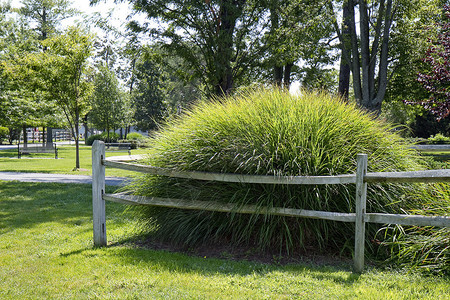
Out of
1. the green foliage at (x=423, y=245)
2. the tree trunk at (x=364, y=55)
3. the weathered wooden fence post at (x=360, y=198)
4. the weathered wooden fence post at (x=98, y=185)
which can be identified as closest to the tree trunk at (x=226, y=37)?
the tree trunk at (x=364, y=55)

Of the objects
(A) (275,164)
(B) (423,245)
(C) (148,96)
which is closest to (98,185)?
(A) (275,164)

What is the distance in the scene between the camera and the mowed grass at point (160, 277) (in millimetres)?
3336

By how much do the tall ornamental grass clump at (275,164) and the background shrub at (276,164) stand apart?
0.04ft

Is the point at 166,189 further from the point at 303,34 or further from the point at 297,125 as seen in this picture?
the point at 303,34

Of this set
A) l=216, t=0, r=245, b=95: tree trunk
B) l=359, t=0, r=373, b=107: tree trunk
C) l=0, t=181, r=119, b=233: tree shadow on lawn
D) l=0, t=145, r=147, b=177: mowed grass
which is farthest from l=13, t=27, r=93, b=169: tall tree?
l=359, t=0, r=373, b=107: tree trunk

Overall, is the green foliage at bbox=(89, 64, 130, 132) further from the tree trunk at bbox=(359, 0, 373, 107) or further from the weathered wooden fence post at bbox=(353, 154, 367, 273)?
the weathered wooden fence post at bbox=(353, 154, 367, 273)

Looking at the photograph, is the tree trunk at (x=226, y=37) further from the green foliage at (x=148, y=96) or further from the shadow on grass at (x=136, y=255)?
the green foliage at (x=148, y=96)

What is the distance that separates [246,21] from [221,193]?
10.2 metres

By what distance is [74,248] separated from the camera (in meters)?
5.05

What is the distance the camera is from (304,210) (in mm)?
4082

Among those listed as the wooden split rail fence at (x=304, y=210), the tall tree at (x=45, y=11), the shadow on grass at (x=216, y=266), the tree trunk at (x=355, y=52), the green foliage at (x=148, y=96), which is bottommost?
the shadow on grass at (x=216, y=266)

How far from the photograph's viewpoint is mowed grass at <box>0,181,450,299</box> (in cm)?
334

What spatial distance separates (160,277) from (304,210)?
5.30ft

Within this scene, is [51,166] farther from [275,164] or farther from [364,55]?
[275,164]
